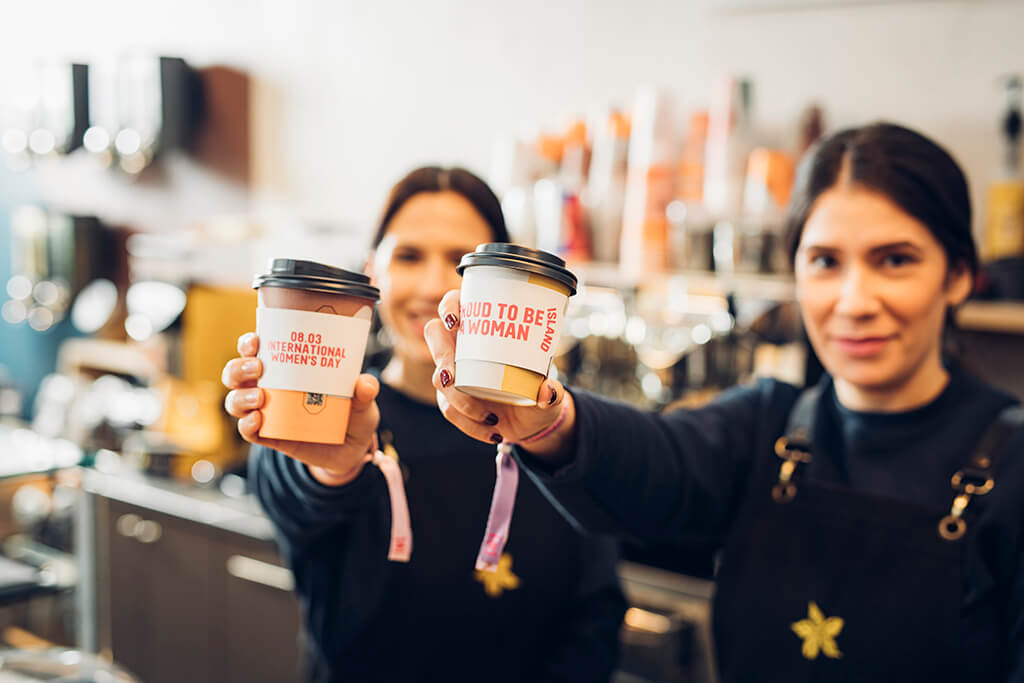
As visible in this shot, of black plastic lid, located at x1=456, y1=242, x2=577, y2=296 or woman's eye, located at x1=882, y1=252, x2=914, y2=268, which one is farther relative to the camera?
woman's eye, located at x1=882, y1=252, x2=914, y2=268

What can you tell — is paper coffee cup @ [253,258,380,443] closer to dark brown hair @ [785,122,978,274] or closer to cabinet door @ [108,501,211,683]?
dark brown hair @ [785,122,978,274]

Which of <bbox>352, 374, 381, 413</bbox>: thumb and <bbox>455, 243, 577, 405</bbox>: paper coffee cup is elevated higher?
<bbox>455, 243, 577, 405</bbox>: paper coffee cup

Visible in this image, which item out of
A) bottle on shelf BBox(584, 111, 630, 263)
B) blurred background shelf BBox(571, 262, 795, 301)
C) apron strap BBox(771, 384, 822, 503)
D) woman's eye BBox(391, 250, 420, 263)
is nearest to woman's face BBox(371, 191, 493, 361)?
Result: woman's eye BBox(391, 250, 420, 263)

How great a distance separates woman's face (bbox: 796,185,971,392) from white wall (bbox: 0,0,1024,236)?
3.53 ft

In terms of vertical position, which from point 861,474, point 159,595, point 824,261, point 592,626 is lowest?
point 159,595

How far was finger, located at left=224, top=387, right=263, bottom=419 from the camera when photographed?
0.83 m

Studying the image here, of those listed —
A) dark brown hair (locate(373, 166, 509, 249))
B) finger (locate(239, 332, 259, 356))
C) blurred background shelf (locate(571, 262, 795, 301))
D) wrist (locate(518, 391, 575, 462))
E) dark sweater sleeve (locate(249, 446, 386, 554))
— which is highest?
dark brown hair (locate(373, 166, 509, 249))

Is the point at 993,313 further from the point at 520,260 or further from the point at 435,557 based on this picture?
the point at 520,260

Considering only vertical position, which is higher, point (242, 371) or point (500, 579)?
point (242, 371)

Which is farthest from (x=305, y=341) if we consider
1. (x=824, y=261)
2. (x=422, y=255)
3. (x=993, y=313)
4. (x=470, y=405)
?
(x=993, y=313)

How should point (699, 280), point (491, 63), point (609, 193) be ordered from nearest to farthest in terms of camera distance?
point (699, 280) < point (609, 193) < point (491, 63)

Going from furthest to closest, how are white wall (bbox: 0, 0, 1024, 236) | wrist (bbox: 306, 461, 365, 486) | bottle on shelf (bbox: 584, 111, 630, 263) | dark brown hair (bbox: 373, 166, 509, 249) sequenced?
bottle on shelf (bbox: 584, 111, 630, 263)
white wall (bbox: 0, 0, 1024, 236)
dark brown hair (bbox: 373, 166, 509, 249)
wrist (bbox: 306, 461, 365, 486)

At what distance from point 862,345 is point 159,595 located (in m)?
2.27

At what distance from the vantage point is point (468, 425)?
84 cm
